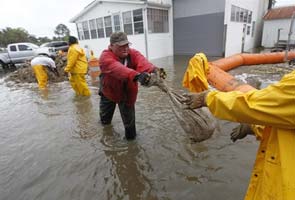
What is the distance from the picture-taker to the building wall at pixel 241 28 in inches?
538

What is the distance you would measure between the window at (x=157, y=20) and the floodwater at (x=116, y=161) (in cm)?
953

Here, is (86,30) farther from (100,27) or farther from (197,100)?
(197,100)

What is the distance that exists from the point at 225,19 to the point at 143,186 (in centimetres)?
1279

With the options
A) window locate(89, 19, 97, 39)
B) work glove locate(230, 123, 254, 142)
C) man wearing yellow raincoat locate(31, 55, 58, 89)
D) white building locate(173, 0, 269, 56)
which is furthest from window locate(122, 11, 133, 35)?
work glove locate(230, 123, 254, 142)

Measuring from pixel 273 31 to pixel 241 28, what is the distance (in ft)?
18.0

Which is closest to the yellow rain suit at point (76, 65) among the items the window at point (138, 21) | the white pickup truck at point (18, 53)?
the window at point (138, 21)

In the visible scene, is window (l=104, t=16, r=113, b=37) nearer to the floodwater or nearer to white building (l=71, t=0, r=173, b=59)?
white building (l=71, t=0, r=173, b=59)

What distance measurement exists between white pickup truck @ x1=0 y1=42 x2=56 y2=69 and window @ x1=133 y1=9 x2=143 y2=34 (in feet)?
22.6

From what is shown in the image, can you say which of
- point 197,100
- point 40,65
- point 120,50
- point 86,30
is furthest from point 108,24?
point 197,100

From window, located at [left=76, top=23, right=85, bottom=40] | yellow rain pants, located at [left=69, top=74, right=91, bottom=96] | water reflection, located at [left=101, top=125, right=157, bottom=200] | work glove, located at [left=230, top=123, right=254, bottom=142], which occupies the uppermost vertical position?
window, located at [left=76, top=23, right=85, bottom=40]

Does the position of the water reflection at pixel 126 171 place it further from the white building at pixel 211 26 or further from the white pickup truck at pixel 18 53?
the white pickup truck at pixel 18 53

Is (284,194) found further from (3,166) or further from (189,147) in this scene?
(3,166)

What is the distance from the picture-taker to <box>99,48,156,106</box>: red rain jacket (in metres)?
3.10

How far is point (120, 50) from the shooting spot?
3283 mm
